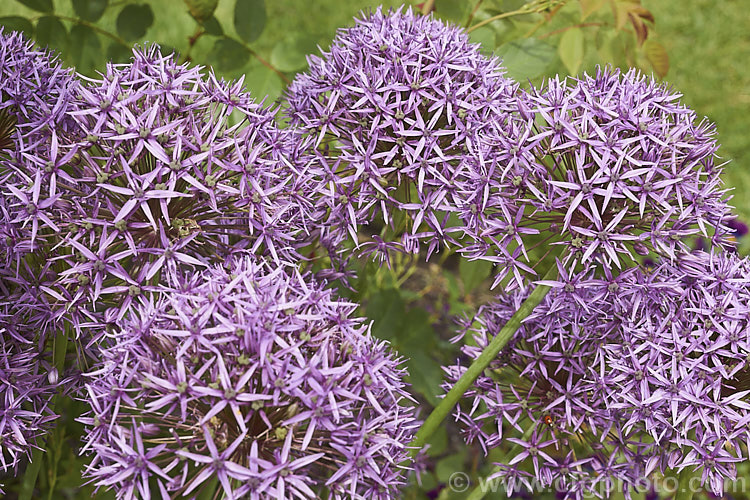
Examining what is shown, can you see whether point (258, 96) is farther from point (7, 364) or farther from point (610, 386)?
point (610, 386)

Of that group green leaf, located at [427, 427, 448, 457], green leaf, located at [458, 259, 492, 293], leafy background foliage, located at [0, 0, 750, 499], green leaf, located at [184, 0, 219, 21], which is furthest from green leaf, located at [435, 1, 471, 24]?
green leaf, located at [427, 427, 448, 457]

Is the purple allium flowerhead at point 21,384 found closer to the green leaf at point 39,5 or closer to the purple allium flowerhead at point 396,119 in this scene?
the purple allium flowerhead at point 396,119

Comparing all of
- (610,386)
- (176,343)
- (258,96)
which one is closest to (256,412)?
(176,343)

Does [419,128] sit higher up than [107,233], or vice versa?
[419,128]

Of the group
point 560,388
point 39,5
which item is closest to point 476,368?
point 560,388

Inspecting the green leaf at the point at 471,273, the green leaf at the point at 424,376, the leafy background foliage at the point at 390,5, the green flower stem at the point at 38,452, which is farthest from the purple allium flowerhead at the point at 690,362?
the green flower stem at the point at 38,452

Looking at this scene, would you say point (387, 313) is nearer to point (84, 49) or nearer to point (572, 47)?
point (572, 47)
